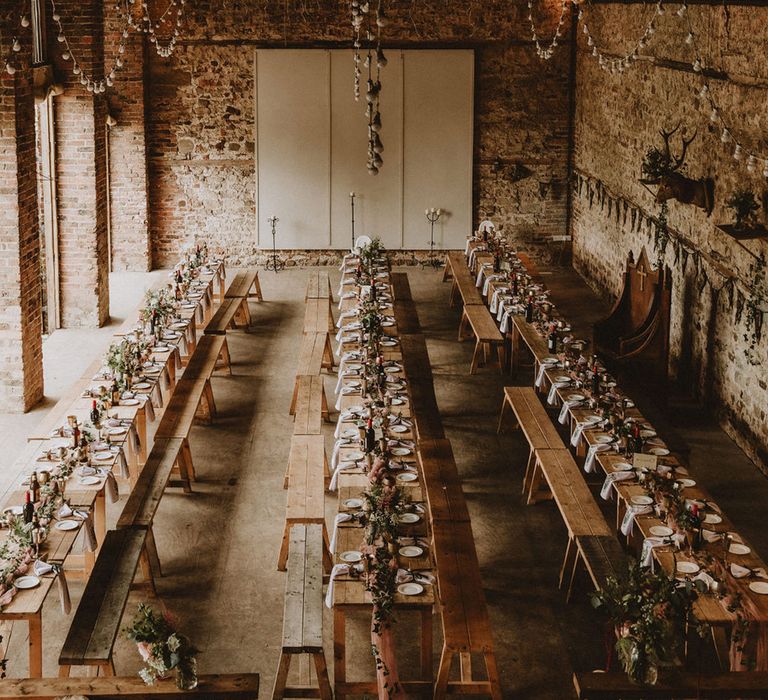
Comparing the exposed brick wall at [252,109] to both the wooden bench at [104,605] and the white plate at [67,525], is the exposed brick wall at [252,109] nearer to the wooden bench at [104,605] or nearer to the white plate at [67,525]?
the wooden bench at [104,605]

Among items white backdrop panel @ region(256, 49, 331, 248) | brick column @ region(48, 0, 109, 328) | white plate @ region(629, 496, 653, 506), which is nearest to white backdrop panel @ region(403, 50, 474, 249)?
white backdrop panel @ region(256, 49, 331, 248)

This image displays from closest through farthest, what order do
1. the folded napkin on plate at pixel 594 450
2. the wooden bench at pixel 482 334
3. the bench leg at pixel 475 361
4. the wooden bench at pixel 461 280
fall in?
the folded napkin on plate at pixel 594 450
the wooden bench at pixel 482 334
the bench leg at pixel 475 361
the wooden bench at pixel 461 280

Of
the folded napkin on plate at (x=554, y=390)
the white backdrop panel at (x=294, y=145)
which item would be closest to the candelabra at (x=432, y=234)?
the white backdrop panel at (x=294, y=145)

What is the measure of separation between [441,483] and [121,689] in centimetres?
358

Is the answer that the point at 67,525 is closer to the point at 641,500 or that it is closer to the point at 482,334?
the point at 641,500

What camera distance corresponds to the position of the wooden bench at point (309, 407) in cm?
972

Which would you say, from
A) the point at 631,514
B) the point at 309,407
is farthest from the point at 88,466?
the point at 631,514

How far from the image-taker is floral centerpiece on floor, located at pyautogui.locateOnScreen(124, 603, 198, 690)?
5570 mm

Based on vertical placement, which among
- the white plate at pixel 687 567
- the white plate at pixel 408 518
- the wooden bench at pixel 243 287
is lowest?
the white plate at pixel 687 567

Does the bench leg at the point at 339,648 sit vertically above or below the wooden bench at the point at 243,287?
below

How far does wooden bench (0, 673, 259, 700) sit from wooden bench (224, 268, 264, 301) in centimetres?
889

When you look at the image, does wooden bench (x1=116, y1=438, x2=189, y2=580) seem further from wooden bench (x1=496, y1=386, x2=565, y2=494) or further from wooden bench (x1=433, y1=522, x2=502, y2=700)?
wooden bench (x1=496, y1=386, x2=565, y2=494)

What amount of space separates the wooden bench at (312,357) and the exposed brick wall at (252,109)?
5.64 m

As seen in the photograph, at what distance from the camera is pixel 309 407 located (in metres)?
10.2
